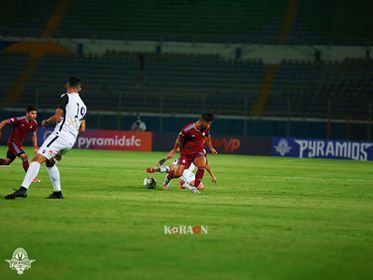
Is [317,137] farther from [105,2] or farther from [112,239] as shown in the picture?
[112,239]

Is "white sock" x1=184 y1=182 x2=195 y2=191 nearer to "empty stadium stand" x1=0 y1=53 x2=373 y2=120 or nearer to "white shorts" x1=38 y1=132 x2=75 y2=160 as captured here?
"white shorts" x1=38 y1=132 x2=75 y2=160

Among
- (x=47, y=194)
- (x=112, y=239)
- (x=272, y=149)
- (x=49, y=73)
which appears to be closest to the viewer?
(x=112, y=239)

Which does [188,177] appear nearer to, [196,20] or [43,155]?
[43,155]

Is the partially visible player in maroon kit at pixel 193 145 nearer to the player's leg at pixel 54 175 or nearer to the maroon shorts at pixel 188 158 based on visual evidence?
the maroon shorts at pixel 188 158

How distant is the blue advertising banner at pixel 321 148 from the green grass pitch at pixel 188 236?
80.4 feet

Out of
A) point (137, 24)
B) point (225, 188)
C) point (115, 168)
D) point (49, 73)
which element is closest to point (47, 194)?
point (225, 188)

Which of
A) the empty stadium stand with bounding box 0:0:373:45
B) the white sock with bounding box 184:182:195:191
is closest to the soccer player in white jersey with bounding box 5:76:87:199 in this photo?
the white sock with bounding box 184:182:195:191

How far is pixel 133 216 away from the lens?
13773mm

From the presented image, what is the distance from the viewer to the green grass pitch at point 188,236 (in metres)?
9.36

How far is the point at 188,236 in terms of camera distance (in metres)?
11.6

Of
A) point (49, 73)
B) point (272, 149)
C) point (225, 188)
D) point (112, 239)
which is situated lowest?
point (112, 239)

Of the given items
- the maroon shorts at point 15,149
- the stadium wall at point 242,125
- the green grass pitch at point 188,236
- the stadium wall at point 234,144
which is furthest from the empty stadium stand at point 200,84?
the green grass pitch at point 188,236

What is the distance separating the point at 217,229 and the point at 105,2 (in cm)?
5001

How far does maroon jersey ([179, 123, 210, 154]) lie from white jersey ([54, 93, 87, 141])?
522 cm
